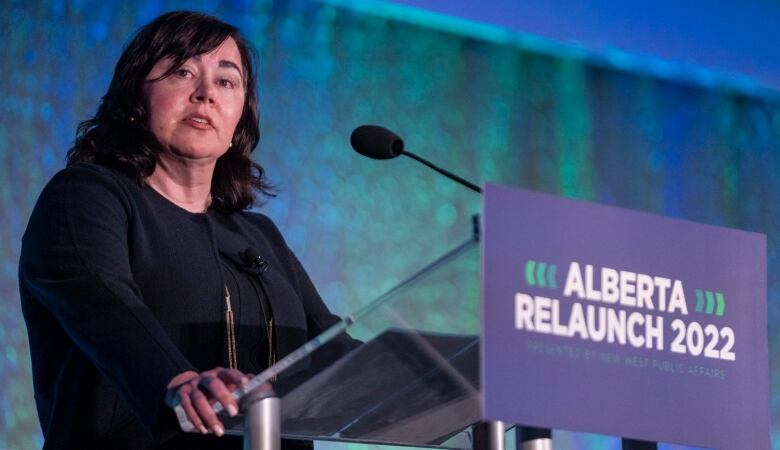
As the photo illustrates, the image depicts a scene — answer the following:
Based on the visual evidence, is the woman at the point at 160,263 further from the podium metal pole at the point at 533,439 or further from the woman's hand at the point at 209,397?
the podium metal pole at the point at 533,439

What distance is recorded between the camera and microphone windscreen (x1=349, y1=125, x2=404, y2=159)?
6.72ft

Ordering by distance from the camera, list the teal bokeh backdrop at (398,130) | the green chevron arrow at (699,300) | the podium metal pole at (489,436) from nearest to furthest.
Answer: the green chevron arrow at (699,300), the podium metal pole at (489,436), the teal bokeh backdrop at (398,130)

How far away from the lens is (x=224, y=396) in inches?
58.9

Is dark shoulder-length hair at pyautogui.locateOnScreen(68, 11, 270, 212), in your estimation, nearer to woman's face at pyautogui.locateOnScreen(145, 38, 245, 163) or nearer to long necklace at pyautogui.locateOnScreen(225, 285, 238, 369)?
woman's face at pyautogui.locateOnScreen(145, 38, 245, 163)

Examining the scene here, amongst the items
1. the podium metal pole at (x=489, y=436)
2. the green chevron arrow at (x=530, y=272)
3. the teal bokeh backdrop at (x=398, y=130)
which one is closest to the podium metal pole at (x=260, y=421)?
the green chevron arrow at (x=530, y=272)

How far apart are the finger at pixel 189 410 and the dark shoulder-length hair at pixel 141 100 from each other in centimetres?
65

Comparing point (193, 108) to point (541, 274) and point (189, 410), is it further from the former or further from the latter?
point (541, 274)

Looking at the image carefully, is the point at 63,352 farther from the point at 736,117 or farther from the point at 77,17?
the point at 736,117

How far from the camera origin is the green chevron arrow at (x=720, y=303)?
1.63m

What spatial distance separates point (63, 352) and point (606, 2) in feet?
10.1

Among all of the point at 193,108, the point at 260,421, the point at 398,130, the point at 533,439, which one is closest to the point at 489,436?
the point at 533,439

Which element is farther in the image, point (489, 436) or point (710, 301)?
point (489, 436)

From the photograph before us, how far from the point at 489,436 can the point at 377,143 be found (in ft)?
1.61

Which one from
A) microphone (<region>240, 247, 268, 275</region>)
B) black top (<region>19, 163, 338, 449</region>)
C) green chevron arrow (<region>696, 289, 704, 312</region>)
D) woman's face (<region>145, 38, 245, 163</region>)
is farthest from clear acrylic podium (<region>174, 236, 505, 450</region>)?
woman's face (<region>145, 38, 245, 163</region>)
